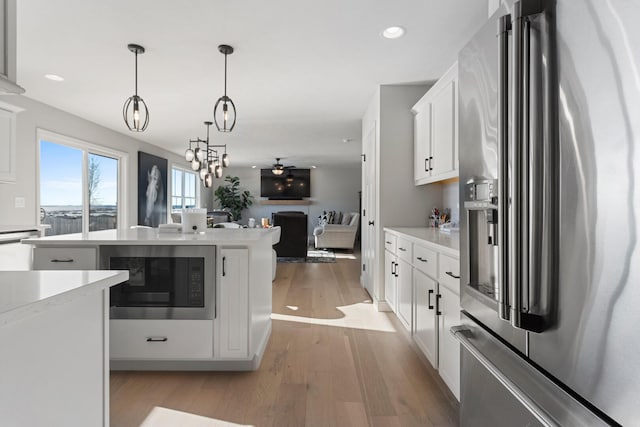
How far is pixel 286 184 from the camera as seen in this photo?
11.0 metres

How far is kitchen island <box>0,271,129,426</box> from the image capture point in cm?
72

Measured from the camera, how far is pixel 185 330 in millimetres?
2221

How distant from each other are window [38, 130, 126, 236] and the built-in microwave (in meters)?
3.39

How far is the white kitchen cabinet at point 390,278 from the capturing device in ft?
10.6

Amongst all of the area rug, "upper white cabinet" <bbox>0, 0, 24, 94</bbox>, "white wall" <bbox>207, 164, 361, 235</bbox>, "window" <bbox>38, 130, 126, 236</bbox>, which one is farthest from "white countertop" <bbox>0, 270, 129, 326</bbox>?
"white wall" <bbox>207, 164, 361, 235</bbox>

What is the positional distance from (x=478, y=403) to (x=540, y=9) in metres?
1.07

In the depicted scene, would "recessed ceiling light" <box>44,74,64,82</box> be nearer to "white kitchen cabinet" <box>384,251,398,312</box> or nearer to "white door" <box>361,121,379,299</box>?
"white door" <box>361,121,379,299</box>

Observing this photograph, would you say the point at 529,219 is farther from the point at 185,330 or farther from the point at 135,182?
the point at 135,182

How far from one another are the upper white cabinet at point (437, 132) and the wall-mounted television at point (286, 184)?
7525 mm

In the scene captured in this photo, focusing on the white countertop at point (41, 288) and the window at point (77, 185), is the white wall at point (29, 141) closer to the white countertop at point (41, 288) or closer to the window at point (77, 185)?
the window at point (77, 185)

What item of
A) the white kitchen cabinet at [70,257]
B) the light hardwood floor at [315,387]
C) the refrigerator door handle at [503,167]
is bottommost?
the light hardwood floor at [315,387]

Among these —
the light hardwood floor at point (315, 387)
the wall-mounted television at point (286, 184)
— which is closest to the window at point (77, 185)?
the light hardwood floor at point (315, 387)

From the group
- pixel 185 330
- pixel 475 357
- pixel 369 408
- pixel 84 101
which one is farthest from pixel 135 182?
pixel 475 357

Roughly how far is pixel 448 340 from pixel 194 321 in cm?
149
